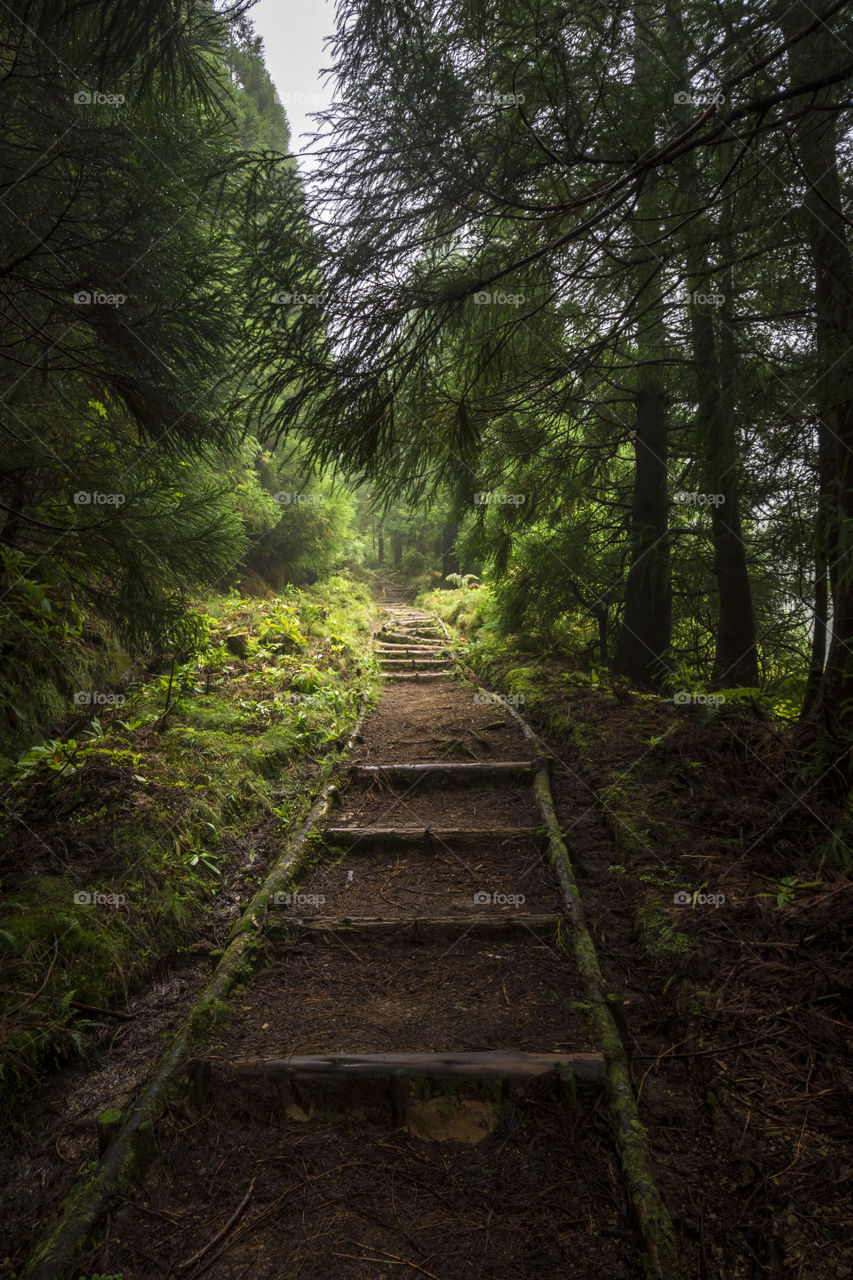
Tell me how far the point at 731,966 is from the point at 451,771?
3157mm

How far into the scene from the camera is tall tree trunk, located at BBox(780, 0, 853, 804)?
3256mm

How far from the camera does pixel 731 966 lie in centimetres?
268

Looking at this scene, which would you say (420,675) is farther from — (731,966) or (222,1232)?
(222,1232)

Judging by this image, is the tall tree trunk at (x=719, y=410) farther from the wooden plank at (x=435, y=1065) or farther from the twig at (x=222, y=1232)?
the twig at (x=222, y=1232)

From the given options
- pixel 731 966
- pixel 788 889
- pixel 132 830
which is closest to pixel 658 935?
pixel 731 966

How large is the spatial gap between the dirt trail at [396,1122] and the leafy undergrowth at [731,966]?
0.31 metres

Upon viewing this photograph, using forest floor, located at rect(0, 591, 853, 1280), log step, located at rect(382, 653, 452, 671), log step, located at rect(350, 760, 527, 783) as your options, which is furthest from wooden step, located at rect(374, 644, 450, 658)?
forest floor, located at rect(0, 591, 853, 1280)

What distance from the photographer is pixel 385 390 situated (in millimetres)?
3738

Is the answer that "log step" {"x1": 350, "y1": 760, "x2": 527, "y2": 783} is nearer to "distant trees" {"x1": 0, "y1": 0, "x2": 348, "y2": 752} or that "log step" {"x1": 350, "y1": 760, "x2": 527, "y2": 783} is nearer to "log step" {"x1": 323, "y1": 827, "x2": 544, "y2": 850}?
"log step" {"x1": 323, "y1": 827, "x2": 544, "y2": 850}

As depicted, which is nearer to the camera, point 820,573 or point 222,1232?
point 222,1232

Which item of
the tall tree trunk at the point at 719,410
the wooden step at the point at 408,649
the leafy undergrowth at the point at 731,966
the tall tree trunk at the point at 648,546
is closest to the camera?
the leafy undergrowth at the point at 731,966

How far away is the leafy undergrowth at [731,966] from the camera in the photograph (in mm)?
1814

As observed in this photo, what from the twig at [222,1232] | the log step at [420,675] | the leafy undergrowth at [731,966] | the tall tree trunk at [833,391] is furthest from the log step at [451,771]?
the log step at [420,675]

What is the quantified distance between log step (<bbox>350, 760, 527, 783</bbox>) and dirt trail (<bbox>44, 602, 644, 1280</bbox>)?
1713 mm
